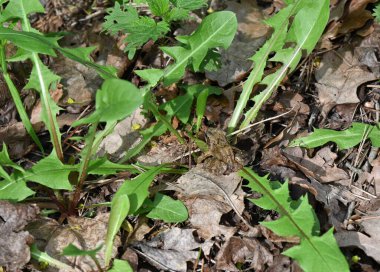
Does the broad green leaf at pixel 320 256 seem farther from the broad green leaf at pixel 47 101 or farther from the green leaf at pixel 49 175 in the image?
the broad green leaf at pixel 47 101

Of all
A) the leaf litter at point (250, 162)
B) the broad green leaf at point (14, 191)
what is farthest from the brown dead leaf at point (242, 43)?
the broad green leaf at point (14, 191)

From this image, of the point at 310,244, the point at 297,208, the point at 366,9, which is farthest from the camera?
the point at 366,9

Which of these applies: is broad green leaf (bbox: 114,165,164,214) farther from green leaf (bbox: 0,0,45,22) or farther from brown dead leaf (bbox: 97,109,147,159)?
green leaf (bbox: 0,0,45,22)

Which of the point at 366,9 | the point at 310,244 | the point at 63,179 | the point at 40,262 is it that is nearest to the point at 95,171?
the point at 63,179

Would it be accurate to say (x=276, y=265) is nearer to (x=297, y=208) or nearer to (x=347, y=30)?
(x=297, y=208)

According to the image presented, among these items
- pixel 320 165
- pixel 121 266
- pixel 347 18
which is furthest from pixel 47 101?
pixel 347 18

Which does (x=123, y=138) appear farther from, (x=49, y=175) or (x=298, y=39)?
(x=298, y=39)

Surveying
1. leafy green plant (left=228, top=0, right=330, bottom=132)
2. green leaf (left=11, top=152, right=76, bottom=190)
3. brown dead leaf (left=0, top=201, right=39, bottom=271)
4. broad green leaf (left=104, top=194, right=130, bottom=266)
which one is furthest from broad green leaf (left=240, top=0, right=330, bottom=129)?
brown dead leaf (left=0, top=201, right=39, bottom=271)
